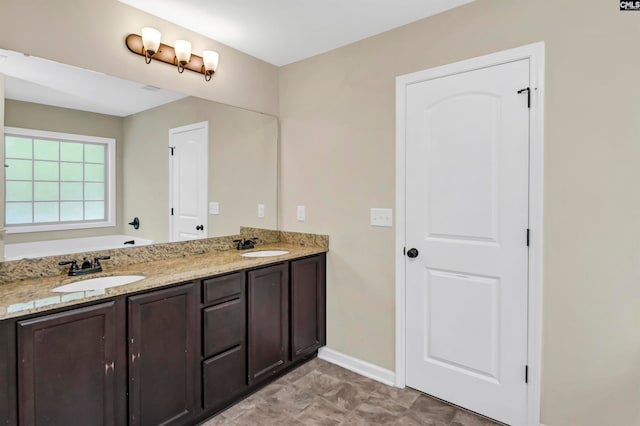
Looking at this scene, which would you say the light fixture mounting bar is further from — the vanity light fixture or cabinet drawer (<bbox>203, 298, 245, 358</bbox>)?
cabinet drawer (<bbox>203, 298, 245, 358</bbox>)

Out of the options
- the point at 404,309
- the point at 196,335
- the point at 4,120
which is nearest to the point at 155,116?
the point at 4,120

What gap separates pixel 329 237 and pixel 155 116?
5.10ft

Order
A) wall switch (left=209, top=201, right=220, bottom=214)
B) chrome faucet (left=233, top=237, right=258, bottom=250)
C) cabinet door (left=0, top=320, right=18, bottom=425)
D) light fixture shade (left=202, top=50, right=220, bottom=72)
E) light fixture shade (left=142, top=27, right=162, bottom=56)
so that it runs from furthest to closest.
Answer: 1. chrome faucet (left=233, top=237, right=258, bottom=250)
2. wall switch (left=209, top=201, right=220, bottom=214)
3. light fixture shade (left=202, top=50, right=220, bottom=72)
4. light fixture shade (left=142, top=27, right=162, bottom=56)
5. cabinet door (left=0, top=320, right=18, bottom=425)

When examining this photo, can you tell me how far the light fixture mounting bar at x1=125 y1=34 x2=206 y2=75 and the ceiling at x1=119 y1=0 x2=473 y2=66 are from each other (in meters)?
0.08

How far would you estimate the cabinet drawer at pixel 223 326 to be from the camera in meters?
2.00

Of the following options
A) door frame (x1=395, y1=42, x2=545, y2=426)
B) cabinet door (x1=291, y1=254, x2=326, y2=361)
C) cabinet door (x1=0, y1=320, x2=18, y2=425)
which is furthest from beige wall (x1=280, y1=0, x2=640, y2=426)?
cabinet door (x1=0, y1=320, x2=18, y2=425)

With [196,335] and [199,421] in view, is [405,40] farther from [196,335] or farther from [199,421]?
[199,421]

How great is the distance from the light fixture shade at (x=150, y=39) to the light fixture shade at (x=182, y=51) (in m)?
0.15

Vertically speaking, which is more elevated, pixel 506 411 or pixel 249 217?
pixel 249 217

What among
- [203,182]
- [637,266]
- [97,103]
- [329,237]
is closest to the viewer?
[637,266]

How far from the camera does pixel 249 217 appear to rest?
2.98 m

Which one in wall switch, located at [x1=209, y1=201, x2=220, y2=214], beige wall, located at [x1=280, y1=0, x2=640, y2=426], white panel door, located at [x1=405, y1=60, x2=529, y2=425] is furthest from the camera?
wall switch, located at [x1=209, y1=201, x2=220, y2=214]

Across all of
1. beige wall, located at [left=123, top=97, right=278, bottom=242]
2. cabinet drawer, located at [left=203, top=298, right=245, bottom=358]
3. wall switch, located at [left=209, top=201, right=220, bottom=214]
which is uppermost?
beige wall, located at [left=123, top=97, right=278, bottom=242]

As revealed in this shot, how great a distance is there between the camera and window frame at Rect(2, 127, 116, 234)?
179cm
